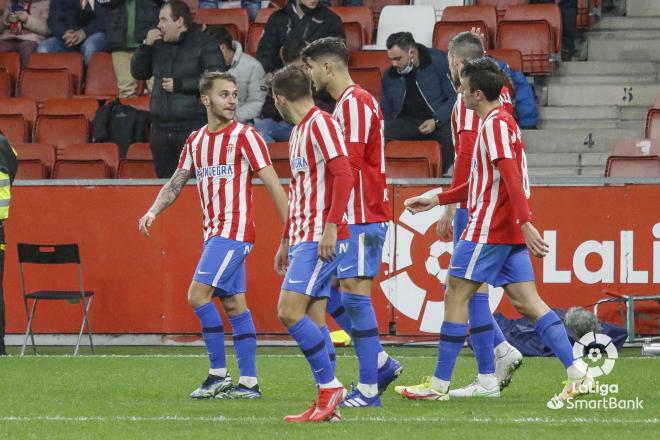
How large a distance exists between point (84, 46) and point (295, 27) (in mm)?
3455

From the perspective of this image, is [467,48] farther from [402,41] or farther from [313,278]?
[402,41]

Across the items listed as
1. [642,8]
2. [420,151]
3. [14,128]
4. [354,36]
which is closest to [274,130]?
[420,151]

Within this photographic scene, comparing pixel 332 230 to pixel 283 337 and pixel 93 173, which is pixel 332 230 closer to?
pixel 283 337

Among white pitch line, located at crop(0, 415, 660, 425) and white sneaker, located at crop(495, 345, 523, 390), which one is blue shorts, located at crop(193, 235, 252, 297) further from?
white sneaker, located at crop(495, 345, 523, 390)

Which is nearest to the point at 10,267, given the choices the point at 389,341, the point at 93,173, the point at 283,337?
the point at 93,173

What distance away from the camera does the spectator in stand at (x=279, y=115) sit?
520 inches

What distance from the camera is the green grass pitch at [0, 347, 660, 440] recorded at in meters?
6.77

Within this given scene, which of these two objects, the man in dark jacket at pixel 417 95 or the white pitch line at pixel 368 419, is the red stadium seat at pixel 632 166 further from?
the white pitch line at pixel 368 419

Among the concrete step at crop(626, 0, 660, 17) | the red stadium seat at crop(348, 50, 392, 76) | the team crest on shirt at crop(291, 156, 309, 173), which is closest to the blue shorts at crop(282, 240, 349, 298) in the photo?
the team crest on shirt at crop(291, 156, 309, 173)

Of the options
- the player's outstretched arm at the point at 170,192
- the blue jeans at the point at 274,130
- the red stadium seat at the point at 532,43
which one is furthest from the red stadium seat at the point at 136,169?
the player's outstretched arm at the point at 170,192

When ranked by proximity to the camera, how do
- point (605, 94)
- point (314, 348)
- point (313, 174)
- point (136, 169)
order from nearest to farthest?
point (314, 348), point (313, 174), point (136, 169), point (605, 94)

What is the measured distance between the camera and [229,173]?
860 cm

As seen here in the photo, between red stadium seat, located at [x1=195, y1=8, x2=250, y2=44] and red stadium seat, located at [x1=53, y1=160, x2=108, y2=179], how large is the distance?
10.3 feet

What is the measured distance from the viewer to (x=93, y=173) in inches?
522
